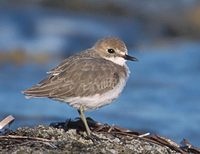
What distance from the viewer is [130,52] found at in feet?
61.2

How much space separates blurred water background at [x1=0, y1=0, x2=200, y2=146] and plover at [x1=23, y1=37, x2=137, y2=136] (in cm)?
462

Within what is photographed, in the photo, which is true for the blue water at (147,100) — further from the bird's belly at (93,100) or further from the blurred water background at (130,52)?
the bird's belly at (93,100)

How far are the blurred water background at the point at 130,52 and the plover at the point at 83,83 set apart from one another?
4617 millimetres

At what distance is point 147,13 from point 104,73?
15.3 metres

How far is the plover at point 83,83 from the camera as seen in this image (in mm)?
7102

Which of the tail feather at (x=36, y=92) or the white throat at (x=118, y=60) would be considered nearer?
the tail feather at (x=36, y=92)

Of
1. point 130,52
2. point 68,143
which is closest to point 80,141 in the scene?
point 68,143

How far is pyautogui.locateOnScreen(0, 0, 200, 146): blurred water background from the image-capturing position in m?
13.1

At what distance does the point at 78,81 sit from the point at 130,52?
11458mm

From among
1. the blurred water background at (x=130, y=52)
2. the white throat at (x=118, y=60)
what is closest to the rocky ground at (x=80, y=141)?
the white throat at (x=118, y=60)

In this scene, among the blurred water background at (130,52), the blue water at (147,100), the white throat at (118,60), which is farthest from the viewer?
the blurred water background at (130,52)

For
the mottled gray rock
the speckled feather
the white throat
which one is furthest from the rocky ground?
the white throat

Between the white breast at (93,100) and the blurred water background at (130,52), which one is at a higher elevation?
the blurred water background at (130,52)

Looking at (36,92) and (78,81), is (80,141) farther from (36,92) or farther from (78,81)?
(78,81)
